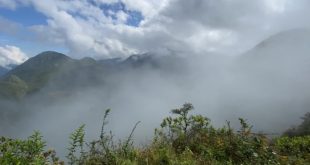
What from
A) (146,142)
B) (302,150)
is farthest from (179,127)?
(302,150)

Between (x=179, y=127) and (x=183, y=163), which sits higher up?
(x=179, y=127)

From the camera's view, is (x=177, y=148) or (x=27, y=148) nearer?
(x=27, y=148)

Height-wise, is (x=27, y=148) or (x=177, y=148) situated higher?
(x=177, y=148)

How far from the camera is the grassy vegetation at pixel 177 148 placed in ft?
16.3

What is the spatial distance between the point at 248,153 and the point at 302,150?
266cm

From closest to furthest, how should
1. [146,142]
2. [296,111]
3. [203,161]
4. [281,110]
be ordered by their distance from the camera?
[203,161], [146,142], [296,111], [281,110]

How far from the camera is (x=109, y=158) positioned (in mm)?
6539

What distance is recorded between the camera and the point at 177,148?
28.2ft

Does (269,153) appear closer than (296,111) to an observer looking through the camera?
Yes

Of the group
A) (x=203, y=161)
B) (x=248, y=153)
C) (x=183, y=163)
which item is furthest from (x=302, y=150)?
(x=183, y=163)

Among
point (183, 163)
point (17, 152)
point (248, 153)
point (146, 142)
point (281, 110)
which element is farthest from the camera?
point (281, 110)

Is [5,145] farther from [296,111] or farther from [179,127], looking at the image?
[296,111]

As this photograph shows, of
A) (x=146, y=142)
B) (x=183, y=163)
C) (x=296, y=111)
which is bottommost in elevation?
(x=183, y=163)

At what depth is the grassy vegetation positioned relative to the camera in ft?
16.3
